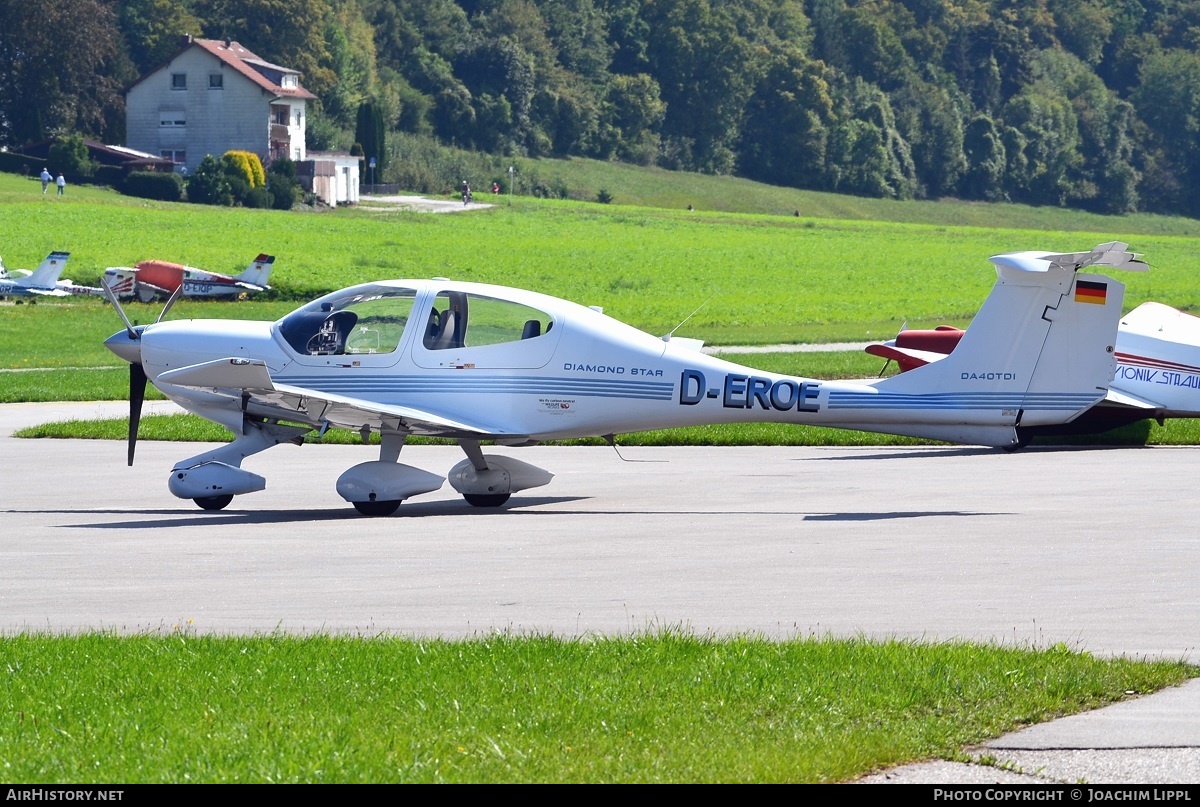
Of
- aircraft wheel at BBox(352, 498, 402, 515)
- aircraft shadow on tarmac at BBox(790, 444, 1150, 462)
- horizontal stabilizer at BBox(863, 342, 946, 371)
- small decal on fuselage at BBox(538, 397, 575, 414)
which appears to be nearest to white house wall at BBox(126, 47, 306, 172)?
horizontal stabilizer at BBox(863, 342, 946, 371)

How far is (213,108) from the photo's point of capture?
102625 mm

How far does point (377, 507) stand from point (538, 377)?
6.08 ft

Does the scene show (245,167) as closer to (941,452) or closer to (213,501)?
(941,452)

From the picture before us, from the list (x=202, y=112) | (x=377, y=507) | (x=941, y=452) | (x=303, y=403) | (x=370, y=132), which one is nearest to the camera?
(x=303, y=403)

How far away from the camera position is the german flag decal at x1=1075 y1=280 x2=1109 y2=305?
14.7 metres

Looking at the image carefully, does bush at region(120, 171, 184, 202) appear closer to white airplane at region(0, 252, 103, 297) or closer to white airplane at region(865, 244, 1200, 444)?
white airplane at region(0, 252, 103, 297)

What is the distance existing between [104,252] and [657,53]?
103 m

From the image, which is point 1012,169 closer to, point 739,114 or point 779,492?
point 739,114

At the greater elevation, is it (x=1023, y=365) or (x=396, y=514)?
(x=1023, y=365)

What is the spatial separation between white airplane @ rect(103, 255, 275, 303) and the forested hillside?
63.4 metres

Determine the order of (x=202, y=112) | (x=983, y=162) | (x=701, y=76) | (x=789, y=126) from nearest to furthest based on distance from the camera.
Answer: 1. (x=202, y=112)
2. (x=789, y=126)
3. (x=701, y=76)
4. (x=983, y=162)

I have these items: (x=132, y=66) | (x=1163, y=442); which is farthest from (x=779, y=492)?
(x=132, y=66)

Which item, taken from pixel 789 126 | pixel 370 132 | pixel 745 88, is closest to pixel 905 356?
pixel 370 132
